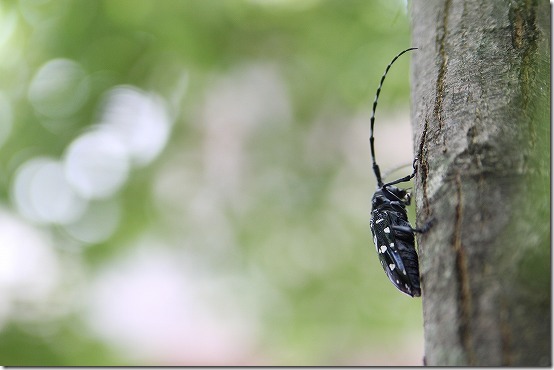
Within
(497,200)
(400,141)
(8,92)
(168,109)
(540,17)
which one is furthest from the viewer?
(400,141)

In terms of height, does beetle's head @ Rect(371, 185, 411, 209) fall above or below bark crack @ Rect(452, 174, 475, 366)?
above

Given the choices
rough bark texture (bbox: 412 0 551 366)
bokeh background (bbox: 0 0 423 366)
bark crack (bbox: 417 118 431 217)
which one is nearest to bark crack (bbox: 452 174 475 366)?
rough bark texture (bbox: 412 0 551 366)

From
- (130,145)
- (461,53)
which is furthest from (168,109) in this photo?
(461,53)

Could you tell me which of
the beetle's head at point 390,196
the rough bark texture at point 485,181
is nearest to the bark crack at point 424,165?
the rough bark texture at point 485,181

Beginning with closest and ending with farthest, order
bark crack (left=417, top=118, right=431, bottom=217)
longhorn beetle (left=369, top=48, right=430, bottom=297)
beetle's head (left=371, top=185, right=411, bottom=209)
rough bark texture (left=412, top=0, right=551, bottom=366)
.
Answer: rough bark texture (left=412, top=0, right=551, bottom=366) → bark crack (left=417, top=118, right=431, bottom=217) → longhorn beetle (left=369, top=48, right=430, bottom=297) → beetle's head (left=371, top=185, right=411, bottom=209)

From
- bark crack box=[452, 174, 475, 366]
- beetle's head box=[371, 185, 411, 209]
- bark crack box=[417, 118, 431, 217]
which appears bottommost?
bark crack box=[452, 174, 475, 366]

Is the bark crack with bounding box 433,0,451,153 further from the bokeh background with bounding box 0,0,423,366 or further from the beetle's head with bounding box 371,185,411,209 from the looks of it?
the bokeh background with bounding box 0,0,423,366

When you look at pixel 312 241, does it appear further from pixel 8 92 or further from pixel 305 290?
pixel 8 92

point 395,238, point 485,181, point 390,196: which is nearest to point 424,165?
point 485,181
